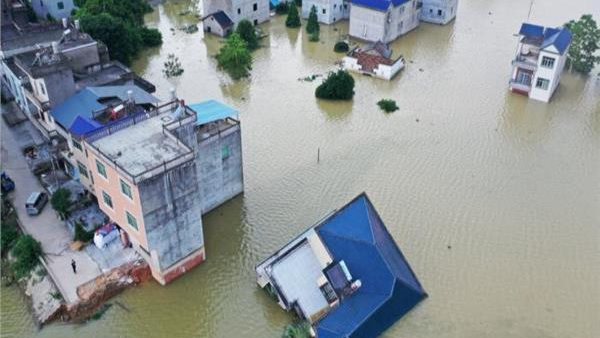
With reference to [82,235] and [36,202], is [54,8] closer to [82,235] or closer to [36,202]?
[36,202]

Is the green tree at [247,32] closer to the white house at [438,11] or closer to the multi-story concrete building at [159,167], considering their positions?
the white house at [438,11]

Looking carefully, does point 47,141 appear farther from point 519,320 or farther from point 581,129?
point 581,129

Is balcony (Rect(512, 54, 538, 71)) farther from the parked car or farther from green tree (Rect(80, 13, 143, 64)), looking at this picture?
the parked car

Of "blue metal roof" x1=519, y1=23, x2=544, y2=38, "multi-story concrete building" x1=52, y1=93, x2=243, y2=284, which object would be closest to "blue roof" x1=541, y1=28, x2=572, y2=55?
"blue metal roof" x1=519, y1=23, x2=544, y2=38

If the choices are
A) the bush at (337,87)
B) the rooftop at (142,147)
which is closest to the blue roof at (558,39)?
the bush at (337,87)

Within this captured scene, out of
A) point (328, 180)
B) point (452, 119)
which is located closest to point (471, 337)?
point (328, 180)

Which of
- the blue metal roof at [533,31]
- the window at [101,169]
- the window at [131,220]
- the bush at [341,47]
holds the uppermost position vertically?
the blue metal roof at [533,31]
